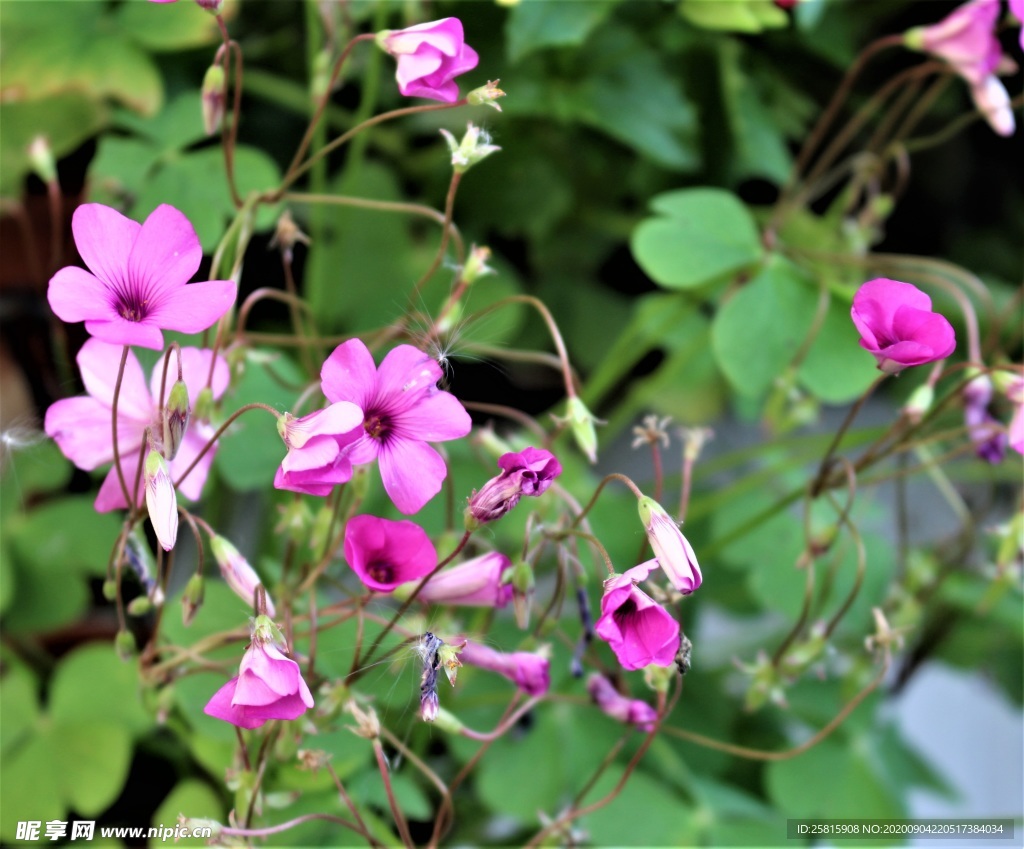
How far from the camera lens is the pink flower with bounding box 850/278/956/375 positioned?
0.34 meters

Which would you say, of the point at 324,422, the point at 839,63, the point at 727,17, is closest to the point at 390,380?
the point at 324,422

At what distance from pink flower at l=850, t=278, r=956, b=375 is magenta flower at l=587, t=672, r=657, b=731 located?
205mm

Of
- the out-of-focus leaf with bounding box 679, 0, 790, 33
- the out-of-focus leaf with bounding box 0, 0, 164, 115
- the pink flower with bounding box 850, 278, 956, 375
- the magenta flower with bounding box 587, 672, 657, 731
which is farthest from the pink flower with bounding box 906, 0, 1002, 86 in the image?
the out-of-focus leaf with bounding box 0, 0, 164, 115

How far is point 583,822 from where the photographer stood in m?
0.67

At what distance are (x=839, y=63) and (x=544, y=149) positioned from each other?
1.04ft

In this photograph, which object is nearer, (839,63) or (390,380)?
(390,380)

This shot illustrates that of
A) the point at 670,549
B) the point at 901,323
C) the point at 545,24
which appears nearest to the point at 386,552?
the point at 670,549

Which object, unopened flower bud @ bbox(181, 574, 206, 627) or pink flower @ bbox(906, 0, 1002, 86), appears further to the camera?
pink flower @ bbox(906, 0, 1002, 86)

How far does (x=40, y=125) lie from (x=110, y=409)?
0.42 meters

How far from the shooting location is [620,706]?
45cm

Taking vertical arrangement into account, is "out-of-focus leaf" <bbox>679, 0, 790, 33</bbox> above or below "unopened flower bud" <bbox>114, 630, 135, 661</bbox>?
above

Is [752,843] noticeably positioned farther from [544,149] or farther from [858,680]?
[544,149]

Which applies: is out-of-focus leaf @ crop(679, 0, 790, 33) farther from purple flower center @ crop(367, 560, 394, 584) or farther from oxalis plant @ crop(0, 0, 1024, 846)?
purple flower center @ crop(367, 560, 394, 584)

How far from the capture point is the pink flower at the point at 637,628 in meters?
0.31
